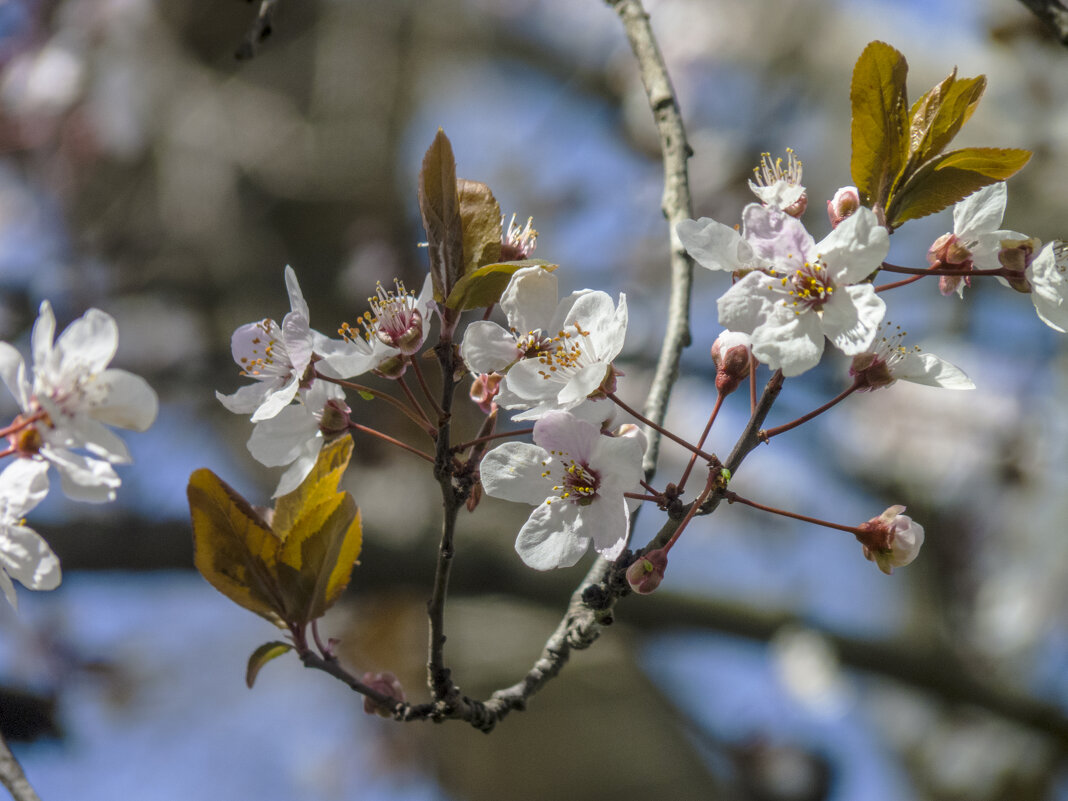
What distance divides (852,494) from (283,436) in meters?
2.39

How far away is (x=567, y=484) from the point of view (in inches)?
20.6

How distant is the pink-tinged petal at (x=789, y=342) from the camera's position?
0.43 meters

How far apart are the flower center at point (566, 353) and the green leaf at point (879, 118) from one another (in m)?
0.19

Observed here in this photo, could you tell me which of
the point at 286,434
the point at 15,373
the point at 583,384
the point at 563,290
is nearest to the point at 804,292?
the point at 583,384

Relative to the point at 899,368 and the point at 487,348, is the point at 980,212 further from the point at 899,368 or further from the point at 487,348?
the point at 487,348

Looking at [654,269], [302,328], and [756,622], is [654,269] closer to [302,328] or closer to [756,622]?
[756,622]

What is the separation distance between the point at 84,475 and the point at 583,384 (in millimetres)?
284

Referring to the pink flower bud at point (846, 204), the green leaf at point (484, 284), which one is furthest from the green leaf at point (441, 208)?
the pink flower bud at point (846, 204)

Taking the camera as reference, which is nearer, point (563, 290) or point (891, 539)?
point (891, 539)

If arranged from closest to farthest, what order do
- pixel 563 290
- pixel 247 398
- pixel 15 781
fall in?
1. pixel 15 781
2. pixel 247 398
3. pixel 563 290

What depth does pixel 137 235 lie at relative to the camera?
2703mm

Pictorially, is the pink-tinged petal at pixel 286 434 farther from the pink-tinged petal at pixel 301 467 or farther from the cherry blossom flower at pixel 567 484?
the cherry blossom flower at pixel 567 484

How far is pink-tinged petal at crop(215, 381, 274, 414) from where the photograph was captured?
541 millimetres

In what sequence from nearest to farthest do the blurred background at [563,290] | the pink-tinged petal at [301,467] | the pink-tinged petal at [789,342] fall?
the pink-tinged petal at [789,342] → the pink-tinged petal at [301,467] → the blurred background at [563,290]
